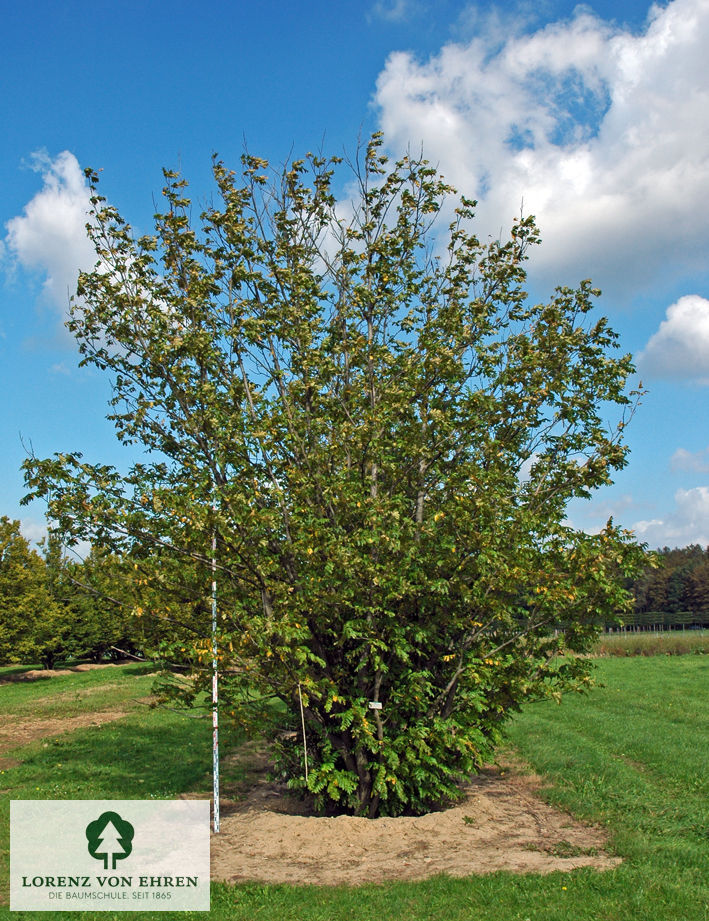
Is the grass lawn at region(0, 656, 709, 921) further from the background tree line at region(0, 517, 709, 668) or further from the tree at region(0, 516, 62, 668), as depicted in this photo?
the tree at region(0, 516, 62, 668)

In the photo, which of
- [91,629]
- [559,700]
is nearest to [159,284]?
[559,700]

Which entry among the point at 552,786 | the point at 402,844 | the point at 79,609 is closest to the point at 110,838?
the point at 402,844

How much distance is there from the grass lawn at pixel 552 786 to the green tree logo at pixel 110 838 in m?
0.74

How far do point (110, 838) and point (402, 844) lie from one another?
2633 millimetres

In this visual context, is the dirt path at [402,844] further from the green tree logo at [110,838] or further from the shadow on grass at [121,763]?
the shadow on grass at [121,763]

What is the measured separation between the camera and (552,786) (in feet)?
29.1

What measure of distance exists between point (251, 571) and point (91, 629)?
25035mm

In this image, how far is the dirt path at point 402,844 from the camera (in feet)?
19.4

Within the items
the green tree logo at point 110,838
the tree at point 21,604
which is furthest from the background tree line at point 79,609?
the green tree logo at point 110,838

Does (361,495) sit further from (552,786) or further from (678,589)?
(678,589)

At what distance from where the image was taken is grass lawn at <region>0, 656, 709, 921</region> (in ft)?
16.4

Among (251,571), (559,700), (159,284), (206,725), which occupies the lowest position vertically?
(206,725)

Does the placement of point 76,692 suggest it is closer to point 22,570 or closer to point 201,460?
point 22,570

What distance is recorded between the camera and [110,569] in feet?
23.7
